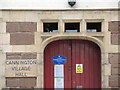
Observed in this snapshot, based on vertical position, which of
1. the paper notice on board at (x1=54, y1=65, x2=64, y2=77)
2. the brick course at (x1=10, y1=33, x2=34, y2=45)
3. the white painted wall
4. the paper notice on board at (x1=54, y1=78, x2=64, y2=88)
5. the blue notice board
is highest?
the white painted wall

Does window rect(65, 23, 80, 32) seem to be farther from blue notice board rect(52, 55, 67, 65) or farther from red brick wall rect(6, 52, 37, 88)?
red brick wall rect(6, 52, 37, 88)

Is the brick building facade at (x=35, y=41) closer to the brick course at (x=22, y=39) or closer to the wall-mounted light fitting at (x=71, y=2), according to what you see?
the brick course at (x=22, y=39)

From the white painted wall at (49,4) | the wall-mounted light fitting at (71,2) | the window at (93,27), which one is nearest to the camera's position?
the wall-mounted light fitting at (71,2)

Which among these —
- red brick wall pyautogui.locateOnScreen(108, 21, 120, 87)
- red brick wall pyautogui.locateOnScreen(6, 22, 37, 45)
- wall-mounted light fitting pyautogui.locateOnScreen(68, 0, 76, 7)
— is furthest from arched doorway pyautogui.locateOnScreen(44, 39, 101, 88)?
wall-mounted light fitting pyautogui.locateOnScreen(68, 0, 76, 7)

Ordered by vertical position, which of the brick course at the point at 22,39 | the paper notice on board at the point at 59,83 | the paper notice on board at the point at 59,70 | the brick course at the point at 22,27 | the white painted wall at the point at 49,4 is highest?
the white painted wall at the point at 49,4

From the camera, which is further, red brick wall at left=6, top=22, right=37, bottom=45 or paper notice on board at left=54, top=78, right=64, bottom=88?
paper notice on board at left=54, top=78, right=64, bottom=88

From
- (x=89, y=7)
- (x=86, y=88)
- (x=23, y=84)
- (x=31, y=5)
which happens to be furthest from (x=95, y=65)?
(x=31, y=5)

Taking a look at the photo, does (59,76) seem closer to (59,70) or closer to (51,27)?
(59,70)

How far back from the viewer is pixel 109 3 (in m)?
5.05

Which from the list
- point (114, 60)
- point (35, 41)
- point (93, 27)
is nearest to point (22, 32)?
point (35, 41)

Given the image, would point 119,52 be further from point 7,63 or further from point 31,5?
point 7,63

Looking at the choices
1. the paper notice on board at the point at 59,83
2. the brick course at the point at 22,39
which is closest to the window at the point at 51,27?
the brick course at the point at 22,39

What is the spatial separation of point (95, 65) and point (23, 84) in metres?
2.15

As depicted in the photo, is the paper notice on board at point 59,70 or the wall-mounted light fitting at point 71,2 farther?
the paper notice on board at point 59,70
